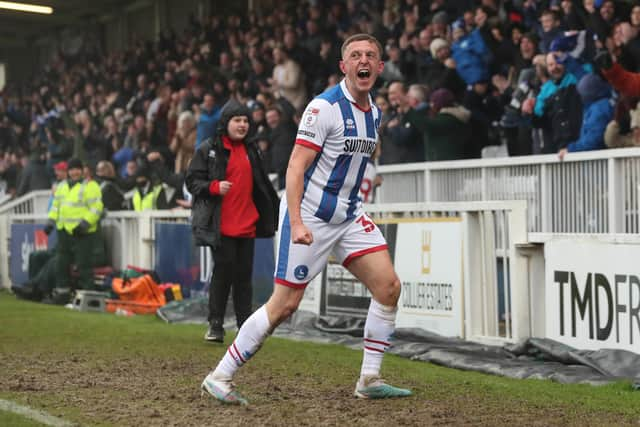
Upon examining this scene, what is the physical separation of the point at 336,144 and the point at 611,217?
4.08m

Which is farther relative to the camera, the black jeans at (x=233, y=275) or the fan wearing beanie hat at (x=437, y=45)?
the fan wearing beanie hat at (x=437, y=45)

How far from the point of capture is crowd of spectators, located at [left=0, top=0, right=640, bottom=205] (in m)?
11.9

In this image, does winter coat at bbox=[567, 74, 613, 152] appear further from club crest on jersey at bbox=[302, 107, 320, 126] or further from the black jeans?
club crest on jersey at bbox=[302, 107, 320, 126]

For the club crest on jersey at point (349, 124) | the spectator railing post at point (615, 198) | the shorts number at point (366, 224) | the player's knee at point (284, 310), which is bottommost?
the player's knee at point (284, 310)

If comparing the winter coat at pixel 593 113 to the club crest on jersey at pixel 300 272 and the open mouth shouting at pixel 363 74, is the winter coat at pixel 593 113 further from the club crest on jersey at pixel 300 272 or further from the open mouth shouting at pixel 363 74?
the club crest on jersey at pixel 300 272

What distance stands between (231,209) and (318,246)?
3.84m

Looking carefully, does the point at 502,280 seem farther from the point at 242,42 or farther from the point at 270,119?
the point at 242,42

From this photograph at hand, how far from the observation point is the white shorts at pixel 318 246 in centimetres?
653

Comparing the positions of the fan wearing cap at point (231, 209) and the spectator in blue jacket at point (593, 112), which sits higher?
the spectator in blue jacket at point (593, 112)

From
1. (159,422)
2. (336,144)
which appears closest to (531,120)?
(336,144)

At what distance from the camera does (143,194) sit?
18.2m

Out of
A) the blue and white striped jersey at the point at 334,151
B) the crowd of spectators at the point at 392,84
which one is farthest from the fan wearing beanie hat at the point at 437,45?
the blue and white striped jersey at the point at 334,151

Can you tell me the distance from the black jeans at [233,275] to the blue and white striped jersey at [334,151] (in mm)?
3759

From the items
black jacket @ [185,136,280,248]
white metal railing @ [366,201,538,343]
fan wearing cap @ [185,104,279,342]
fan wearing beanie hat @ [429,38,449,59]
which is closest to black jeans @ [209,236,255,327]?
fan wearing cap @ [185,104,279,342]
